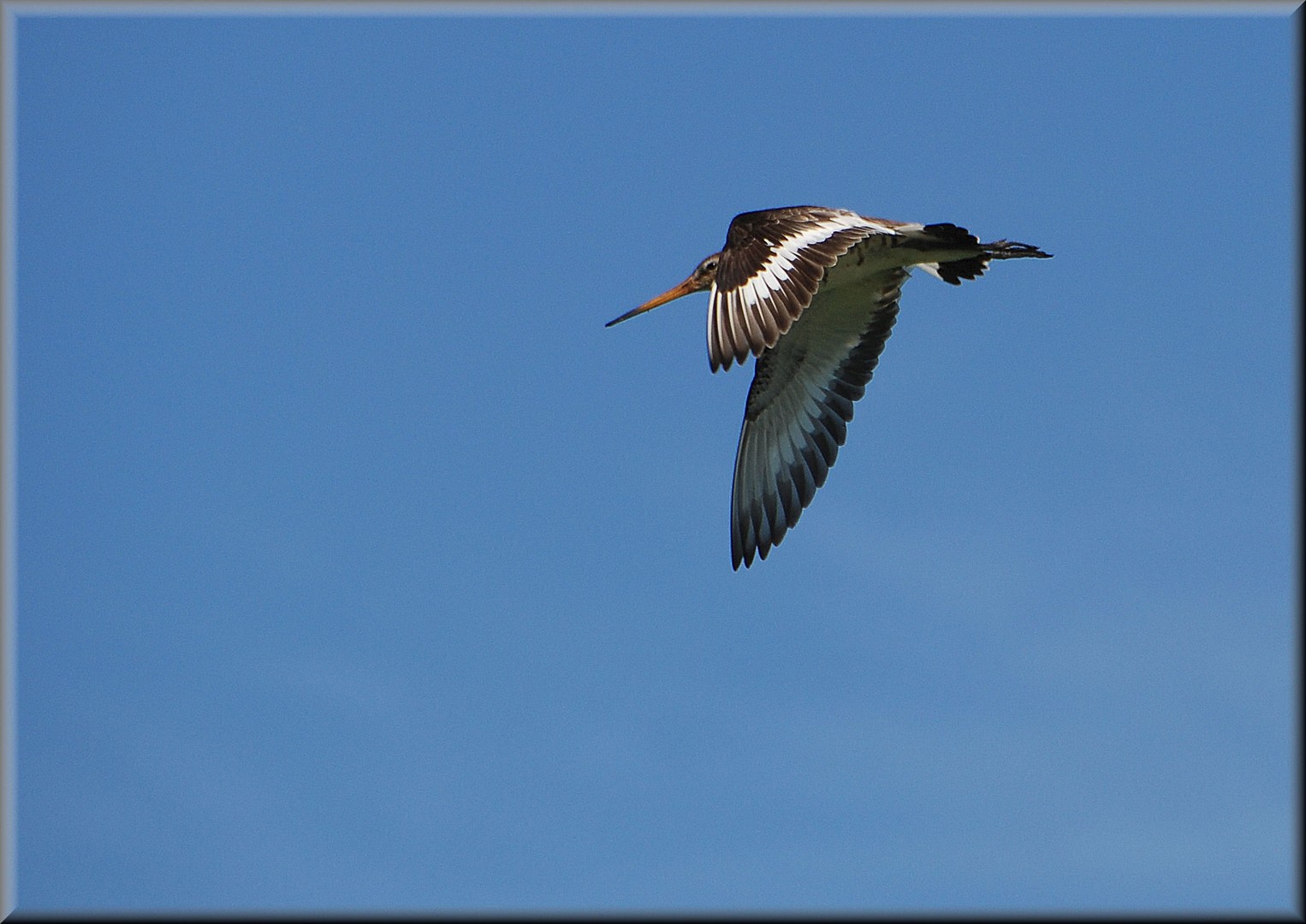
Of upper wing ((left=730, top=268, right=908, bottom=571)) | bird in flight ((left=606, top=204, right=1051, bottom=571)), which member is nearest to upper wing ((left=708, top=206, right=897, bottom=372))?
bird in flight ((left=606, top=204, right=1051, bottom=571))

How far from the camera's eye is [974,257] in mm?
14773

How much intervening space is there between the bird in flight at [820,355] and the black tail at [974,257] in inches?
0.4

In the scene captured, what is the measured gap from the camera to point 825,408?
1612 centimetres

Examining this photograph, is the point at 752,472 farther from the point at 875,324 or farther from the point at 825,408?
the point at 875,324

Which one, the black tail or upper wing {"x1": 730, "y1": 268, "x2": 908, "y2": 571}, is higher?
the black tail

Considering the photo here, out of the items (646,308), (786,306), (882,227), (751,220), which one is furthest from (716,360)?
(646,308)

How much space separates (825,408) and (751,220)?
12.9 ft

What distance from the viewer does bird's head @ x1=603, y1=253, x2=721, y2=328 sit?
1539 centimetres

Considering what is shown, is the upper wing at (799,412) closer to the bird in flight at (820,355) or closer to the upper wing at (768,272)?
the bird in flight at (820,355)

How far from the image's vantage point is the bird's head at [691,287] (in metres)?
15.4

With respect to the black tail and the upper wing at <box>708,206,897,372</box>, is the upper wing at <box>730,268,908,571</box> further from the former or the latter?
the upper wing at <box>708,206,897,372</box>

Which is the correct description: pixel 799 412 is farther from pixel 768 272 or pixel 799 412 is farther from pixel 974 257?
pixel 768 272

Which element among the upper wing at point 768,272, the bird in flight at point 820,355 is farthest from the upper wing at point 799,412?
the upper wing at point 768,272

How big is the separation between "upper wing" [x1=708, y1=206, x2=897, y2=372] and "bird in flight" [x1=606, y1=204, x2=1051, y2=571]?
73mm
